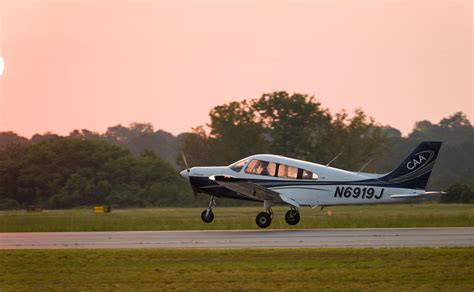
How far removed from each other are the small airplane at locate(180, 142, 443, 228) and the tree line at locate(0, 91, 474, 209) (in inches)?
951

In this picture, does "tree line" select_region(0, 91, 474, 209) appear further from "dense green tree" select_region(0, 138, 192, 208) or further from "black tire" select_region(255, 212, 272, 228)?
"black tire" select_region(255, 212, 272, 228)

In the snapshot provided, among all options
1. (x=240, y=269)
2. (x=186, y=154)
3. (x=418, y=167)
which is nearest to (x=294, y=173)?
(x=418, y=167)

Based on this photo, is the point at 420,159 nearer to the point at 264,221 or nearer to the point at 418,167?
the point at 418,167

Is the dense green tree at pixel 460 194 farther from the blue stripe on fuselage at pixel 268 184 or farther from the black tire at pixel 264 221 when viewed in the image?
the black tire at pixel 264 221

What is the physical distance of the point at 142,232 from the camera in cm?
2989

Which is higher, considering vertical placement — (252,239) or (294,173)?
(294,173)

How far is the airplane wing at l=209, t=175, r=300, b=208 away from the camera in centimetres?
2986

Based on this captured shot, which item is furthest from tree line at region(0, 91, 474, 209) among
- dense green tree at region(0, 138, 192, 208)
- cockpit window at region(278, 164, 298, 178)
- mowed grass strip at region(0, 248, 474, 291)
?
mowed grass strip at region(0, 248, 474, 291)

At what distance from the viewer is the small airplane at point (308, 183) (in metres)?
29.3

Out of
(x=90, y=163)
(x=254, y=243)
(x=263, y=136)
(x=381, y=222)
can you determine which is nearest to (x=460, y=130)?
Result: (x=263, y=136)

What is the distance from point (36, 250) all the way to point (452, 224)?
568 inches

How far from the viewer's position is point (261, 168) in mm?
30922

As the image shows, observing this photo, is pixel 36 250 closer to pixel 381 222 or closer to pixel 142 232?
pixel 142 232

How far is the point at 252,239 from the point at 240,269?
6.60 meters
